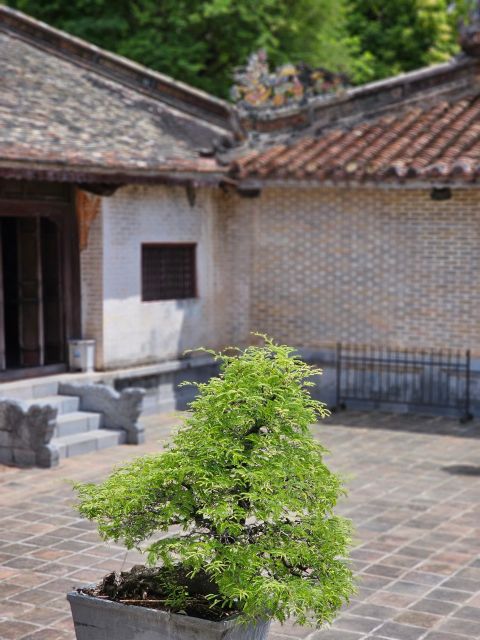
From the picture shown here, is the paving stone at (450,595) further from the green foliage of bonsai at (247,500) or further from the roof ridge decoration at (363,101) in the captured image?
the roof ridge decoration at (363,101)

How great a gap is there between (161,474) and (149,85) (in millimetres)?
13281

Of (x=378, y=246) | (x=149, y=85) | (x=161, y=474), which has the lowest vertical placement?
(x=161, y=474)

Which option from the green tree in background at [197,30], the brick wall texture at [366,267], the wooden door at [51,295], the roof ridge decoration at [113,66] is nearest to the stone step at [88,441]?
the wooden door at [51,295]

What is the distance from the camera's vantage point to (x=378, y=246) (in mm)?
15102

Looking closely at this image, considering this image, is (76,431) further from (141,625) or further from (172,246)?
(141,625)

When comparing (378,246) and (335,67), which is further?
(335,67)

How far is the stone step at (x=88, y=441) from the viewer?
1197cm

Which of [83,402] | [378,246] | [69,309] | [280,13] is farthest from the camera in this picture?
[280,13]

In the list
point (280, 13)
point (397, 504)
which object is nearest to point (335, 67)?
point (280, 13)

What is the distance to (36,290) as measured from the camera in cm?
1384

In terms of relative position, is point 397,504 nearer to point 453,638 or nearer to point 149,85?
point 453,638

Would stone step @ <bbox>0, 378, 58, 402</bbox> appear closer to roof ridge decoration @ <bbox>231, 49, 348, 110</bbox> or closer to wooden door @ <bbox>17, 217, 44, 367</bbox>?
wooden door @ <bbox>17, 217, 44, 367</bbox>

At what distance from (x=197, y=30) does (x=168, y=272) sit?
40.4 ft

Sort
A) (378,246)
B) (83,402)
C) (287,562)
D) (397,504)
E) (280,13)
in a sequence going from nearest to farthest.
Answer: (287,562) → (397,504) → (83,402) → (378,246) → (280,13)
